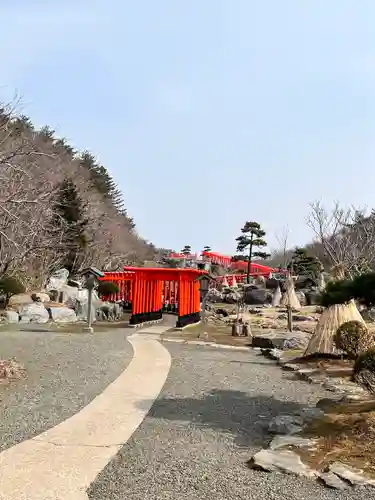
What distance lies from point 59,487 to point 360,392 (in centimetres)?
527

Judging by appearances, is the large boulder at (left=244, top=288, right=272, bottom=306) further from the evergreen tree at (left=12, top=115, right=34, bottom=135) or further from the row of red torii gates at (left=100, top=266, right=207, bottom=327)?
the evergreen tree at (left=12, top=115, right=34, bottom=135)

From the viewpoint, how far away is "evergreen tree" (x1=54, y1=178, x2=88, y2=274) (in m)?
28.1

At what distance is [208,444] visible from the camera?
16.8 ft

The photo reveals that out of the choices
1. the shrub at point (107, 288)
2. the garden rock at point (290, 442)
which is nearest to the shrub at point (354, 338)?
the garden rock at point (290, 442)

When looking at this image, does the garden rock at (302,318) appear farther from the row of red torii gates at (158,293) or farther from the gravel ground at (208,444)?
the gravel ground at (208,444)

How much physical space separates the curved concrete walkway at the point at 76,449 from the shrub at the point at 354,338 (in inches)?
165

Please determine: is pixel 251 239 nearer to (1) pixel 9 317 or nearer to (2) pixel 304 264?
(2) pixel 304 264

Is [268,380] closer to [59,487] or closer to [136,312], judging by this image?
[59,487]

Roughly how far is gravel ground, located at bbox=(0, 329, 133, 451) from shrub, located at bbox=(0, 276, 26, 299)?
674cm

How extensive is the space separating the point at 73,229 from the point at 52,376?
68.5 ft

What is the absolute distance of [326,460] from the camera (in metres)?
4.57

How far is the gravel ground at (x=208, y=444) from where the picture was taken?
385 cm

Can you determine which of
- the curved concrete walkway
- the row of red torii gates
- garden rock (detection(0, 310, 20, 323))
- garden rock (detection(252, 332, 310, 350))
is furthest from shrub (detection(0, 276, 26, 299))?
the curved concrete walkway

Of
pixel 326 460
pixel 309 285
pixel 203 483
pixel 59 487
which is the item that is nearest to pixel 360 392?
pixel 326 460
